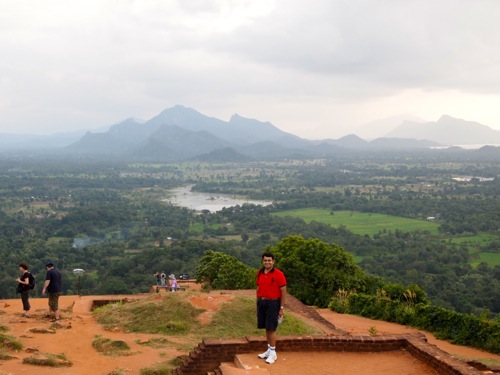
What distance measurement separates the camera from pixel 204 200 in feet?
345

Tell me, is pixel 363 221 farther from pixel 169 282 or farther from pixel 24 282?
pixel 24 282

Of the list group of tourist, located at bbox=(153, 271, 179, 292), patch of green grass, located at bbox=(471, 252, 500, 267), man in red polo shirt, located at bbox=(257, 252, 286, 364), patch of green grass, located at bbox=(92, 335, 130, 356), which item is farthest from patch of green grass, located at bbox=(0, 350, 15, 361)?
patch of green grass, located at bbox=(471, 252, 500, 267)

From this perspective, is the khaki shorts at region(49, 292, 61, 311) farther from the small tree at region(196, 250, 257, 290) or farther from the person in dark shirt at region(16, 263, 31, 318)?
the small tree at region(196, 250, 257, 290)

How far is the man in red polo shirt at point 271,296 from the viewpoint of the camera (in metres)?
7.16

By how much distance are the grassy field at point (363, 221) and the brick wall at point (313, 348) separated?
186 ft

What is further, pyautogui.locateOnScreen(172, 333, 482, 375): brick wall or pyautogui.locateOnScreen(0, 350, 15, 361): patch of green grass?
pyautogui.locateOnScreen(0, 350, 15, 361): patch of green grass

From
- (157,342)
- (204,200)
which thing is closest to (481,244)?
(157,342)

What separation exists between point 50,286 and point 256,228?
192 feet

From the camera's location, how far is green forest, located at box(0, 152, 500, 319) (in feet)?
133

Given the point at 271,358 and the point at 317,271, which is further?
the point at 317,271

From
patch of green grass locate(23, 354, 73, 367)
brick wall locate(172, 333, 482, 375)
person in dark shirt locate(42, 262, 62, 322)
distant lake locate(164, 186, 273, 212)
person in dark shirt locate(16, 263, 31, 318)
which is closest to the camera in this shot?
brick wall locate(172, 333, 482, 375)

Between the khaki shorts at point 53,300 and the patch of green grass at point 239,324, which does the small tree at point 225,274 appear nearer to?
the patch of green grass at point 239,324

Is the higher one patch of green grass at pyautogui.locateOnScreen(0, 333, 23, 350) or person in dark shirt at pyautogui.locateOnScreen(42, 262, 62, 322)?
person in dark shirt at pyautogui.locateOnScreen(42, 262, 62, 322)

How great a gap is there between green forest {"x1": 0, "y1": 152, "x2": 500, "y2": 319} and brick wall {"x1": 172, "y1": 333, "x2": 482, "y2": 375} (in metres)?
11.2
